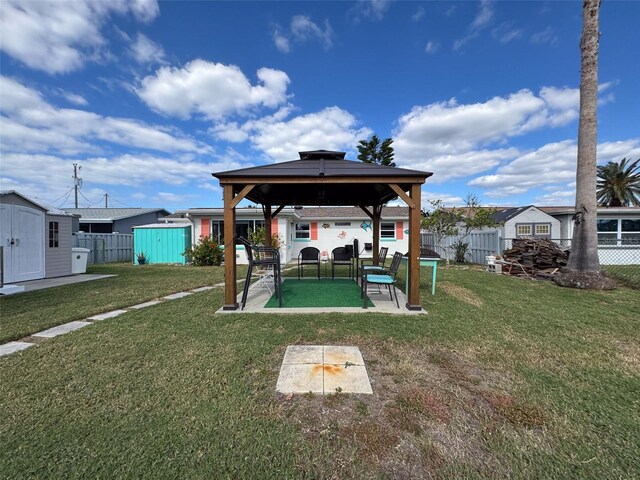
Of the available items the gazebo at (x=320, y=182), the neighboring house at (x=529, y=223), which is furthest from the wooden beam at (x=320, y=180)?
the neighboring house at (x=529, y=223)

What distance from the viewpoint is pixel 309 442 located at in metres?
1.85

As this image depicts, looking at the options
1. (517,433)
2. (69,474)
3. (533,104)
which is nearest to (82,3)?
(69,474)

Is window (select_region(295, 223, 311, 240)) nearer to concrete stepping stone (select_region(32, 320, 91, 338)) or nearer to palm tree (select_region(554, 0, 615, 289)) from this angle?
palm tree (select_region(554, 0, 615, 289))

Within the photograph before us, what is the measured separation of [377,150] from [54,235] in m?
21.8

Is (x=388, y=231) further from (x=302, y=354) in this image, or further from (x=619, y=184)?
(x=619, y=184)

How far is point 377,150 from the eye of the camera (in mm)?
24234

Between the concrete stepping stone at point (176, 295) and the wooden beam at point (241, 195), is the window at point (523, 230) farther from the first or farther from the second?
the concrete stepping stone at point (176, 295)

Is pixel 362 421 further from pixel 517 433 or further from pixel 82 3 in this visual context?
pixel 82 3

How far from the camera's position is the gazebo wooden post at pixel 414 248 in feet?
15.9

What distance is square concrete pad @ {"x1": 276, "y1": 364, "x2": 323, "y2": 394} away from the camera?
8.08 feet

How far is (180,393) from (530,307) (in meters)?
6.06

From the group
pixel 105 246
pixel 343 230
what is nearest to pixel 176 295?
pixel 343 230

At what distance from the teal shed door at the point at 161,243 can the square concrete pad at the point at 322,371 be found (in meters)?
12.6

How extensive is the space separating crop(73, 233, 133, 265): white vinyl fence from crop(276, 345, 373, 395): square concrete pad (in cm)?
1539
